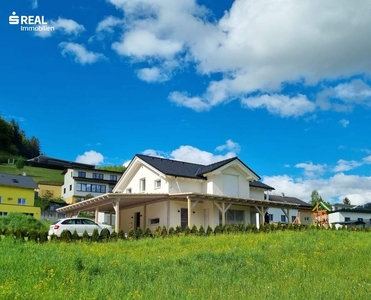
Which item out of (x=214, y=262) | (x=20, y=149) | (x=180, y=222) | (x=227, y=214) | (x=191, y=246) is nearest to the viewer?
(x=214, y=262)

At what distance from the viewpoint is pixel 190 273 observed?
494 inches

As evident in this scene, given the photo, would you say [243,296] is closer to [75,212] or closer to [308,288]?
[308,288]

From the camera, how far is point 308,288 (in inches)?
440

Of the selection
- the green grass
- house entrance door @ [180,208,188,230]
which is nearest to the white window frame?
the green grass

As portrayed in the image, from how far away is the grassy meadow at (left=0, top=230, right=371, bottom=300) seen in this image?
10.0 metres

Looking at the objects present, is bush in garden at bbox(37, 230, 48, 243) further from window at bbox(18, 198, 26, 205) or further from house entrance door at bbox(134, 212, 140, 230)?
window at bbox(18, 198, 26, 205)

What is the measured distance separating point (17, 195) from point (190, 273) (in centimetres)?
4479

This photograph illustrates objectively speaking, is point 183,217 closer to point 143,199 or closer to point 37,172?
point 143,199

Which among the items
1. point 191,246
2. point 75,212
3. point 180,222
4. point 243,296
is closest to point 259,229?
point 180,222

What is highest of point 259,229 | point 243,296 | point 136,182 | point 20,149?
point 20,149

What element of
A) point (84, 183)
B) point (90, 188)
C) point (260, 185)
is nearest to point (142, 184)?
point (260, 185)

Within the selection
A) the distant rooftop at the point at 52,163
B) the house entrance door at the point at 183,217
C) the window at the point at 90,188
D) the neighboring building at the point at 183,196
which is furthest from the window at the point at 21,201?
the distant rooftop at the point at 52,163

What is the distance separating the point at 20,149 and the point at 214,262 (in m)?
109

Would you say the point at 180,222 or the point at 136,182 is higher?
the point at 136,182
